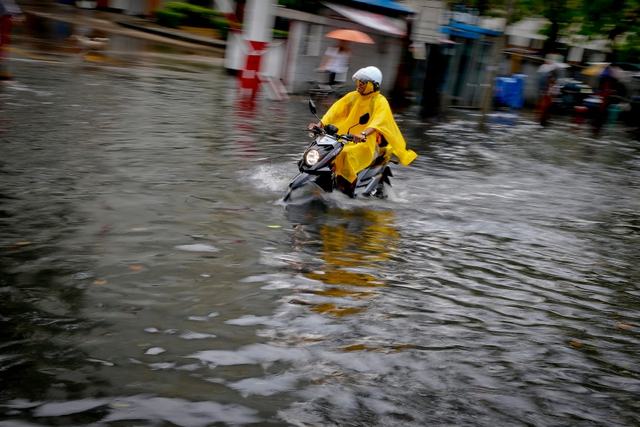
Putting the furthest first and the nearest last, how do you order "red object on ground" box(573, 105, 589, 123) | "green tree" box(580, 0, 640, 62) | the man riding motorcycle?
"red object on ground" box(573, 105, 589, 123)
"green tree" box(580, 0, 640, 62)
the man riding motorcycle

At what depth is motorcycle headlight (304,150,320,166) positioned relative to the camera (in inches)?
374

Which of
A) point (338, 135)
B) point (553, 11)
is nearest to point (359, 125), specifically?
point (338, 135)

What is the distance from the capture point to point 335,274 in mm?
7148

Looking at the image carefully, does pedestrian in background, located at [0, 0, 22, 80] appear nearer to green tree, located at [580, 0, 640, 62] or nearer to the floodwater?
the floodwater

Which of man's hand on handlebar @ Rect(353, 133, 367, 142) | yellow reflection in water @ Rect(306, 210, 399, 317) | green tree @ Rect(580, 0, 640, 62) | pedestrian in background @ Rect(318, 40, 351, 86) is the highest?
green tree @ Rect(580, 0, 640, 62)

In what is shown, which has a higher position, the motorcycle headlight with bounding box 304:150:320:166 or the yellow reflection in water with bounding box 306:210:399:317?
the motorcycle headlight with bounding box 304:150:320:166

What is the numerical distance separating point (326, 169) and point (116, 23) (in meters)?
29.8

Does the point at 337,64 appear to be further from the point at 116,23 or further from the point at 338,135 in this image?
the point at 116,23

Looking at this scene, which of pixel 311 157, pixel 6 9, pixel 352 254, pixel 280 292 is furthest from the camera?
pixel 6 9

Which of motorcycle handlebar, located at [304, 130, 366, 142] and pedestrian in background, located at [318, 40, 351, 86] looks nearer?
motorcycle handlebar, located at [304, 130, 366, 142]

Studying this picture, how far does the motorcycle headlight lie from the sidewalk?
25.8 meters

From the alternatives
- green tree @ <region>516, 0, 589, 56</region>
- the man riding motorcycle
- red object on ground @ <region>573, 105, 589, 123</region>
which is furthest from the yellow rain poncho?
green tree @ <region>516, 0, 589, 56</region>

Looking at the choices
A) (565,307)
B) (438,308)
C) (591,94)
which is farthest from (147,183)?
(591,94)

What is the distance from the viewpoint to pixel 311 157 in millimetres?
9547
